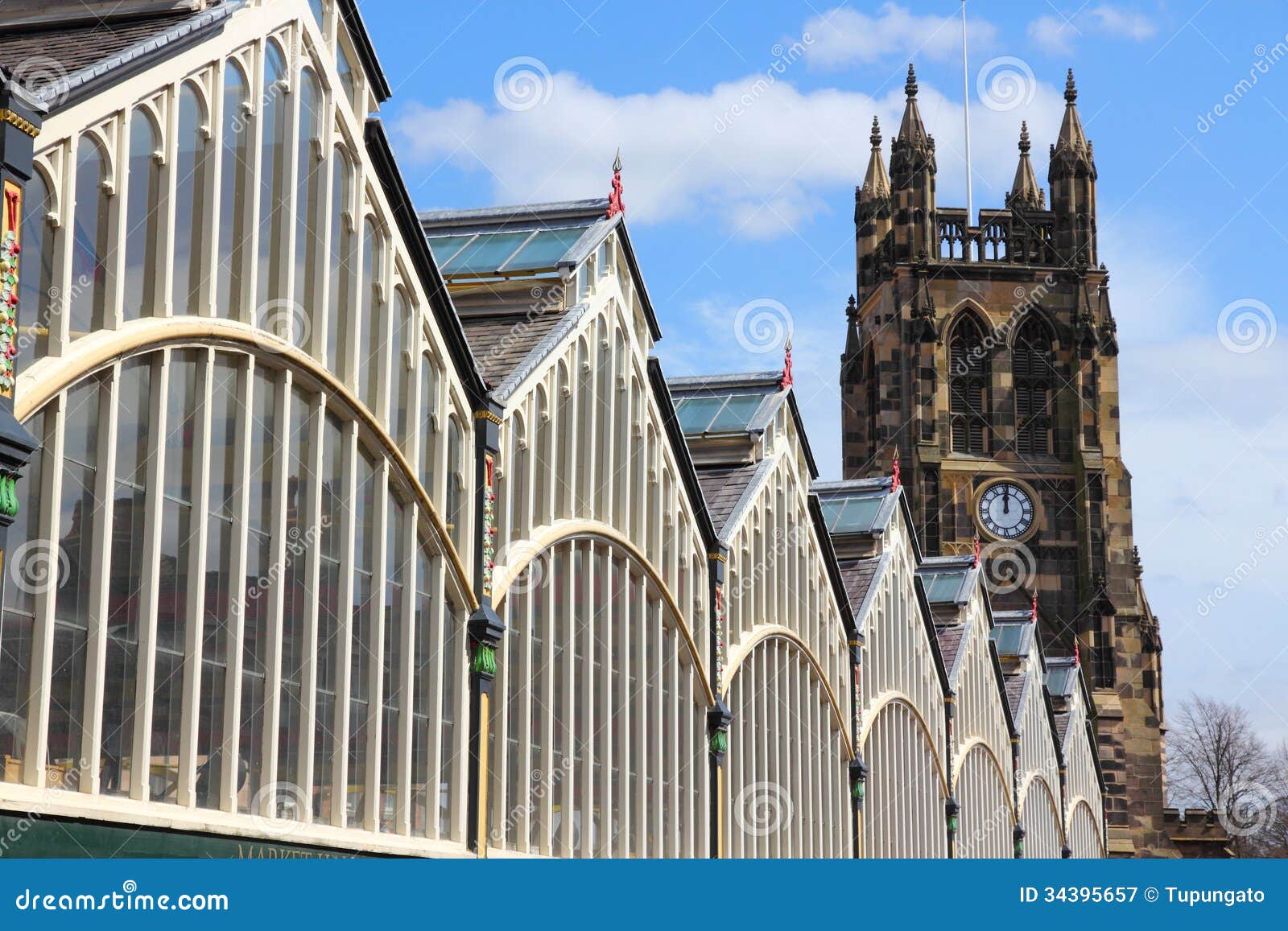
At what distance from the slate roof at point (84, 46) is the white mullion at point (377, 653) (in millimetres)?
5749

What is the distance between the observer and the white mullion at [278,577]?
20.5m

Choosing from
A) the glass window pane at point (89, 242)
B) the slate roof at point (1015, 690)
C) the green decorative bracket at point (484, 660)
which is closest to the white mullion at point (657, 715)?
the green decorative bracket at point (484, 660)

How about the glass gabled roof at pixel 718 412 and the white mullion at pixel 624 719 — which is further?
Result: the glass gabled roof at pixel 718 412

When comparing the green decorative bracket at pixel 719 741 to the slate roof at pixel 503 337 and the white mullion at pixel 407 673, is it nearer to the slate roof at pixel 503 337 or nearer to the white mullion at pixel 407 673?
the slate roof at pixel 503 337

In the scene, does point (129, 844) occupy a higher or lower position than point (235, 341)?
lower

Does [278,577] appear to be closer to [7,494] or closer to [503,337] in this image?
[7,494]

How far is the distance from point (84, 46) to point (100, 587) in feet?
18.0

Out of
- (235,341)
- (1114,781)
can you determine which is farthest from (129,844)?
(1114,781)

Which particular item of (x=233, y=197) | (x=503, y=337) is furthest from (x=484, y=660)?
(x=233, y=197)

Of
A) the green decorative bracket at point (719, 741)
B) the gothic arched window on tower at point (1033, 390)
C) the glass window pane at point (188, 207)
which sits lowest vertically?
the green decorative bracket at point (719, 741)

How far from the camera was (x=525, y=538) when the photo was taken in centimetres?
2702

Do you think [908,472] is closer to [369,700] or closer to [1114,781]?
[1114,781]

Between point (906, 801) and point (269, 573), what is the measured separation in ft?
100

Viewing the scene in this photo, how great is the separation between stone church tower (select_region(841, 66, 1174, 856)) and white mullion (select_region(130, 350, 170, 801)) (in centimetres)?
8332
